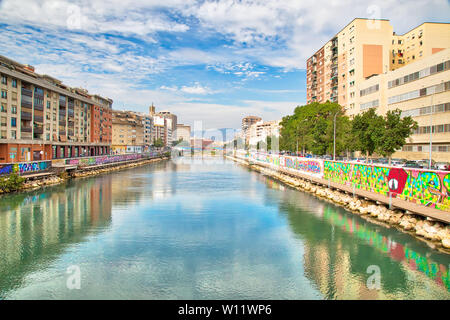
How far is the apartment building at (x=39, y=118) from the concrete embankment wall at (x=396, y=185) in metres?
47.9

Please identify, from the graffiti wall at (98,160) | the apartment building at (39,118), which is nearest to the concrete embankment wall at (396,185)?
the graffiti wall at (98,160)

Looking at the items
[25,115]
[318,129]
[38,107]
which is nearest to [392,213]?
[318,129]

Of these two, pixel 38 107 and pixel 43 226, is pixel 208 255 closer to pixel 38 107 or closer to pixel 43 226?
pixel 43 226

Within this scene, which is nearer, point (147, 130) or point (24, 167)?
point (24, 167)

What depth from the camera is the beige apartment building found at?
52.4 m

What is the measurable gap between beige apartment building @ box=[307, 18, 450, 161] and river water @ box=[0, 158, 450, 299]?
120ft

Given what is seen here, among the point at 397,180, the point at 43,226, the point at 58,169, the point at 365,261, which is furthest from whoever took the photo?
the point at 58,169

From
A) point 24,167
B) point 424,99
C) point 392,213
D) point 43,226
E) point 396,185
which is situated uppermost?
point 424,99

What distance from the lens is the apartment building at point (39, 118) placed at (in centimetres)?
4997

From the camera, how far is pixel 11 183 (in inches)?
1430

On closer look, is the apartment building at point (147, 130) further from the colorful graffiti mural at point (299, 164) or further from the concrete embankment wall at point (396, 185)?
the concrete embankment wall at point (396, 185)

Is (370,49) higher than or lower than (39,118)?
higher

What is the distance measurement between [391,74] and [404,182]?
51031mm

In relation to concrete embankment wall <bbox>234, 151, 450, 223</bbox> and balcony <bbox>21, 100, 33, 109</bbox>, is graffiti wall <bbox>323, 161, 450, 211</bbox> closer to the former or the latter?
concrete embankment wall <bbox>234, 151, 450, 223</bbox>
